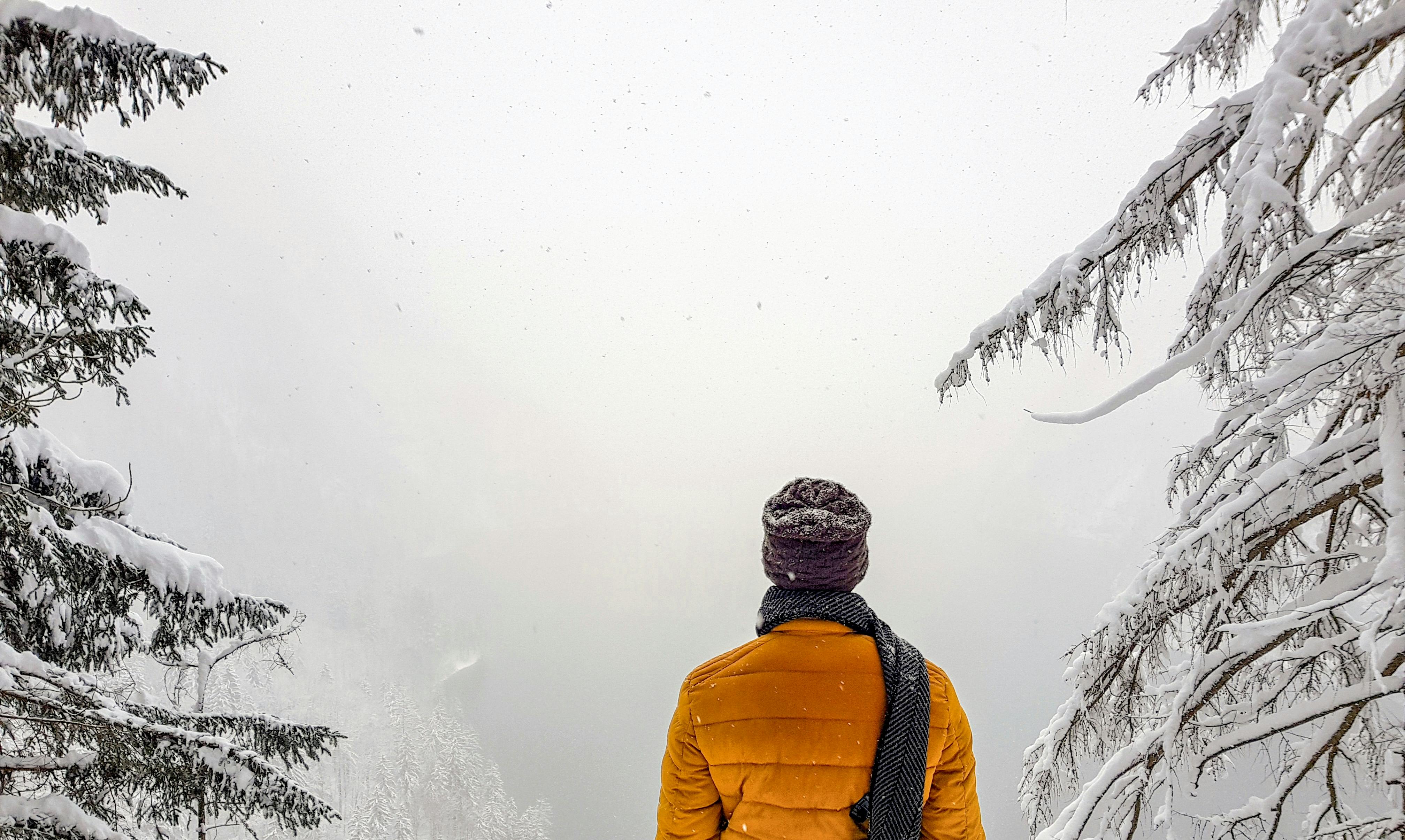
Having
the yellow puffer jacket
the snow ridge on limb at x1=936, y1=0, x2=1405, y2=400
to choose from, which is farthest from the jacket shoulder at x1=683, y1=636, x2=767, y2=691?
the snow ridge on limb at x1=936, y1=0, x2=1405, y2=400

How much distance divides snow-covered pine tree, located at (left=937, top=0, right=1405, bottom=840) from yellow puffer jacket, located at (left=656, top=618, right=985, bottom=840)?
0.72 meters

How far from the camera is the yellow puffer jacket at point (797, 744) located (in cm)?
112

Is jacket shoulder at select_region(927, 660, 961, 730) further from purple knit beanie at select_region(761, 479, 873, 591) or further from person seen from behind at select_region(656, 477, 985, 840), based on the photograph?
purple knit beanie at select_region(761, 479, 873, 591)

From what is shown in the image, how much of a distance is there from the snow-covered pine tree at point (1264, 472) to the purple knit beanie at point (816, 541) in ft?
2.49

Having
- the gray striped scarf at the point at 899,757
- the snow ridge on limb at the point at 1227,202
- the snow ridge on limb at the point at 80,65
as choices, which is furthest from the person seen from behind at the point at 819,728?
the snow ridge on limb at the point at 80,65

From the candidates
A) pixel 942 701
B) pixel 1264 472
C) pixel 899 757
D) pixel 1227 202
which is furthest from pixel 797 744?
pixel 1227 202

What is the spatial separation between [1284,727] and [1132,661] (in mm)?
535

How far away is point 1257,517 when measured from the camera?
68.0 inches

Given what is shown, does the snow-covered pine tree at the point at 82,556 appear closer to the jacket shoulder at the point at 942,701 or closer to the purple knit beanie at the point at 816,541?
the purple knit beanie at the point at 816,541

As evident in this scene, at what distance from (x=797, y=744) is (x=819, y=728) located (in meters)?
0.05

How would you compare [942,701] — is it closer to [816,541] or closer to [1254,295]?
[816,541]

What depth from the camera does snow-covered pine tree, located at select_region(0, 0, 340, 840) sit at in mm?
2318

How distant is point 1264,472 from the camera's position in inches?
65.9

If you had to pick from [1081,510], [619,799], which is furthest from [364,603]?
[1081,510]
